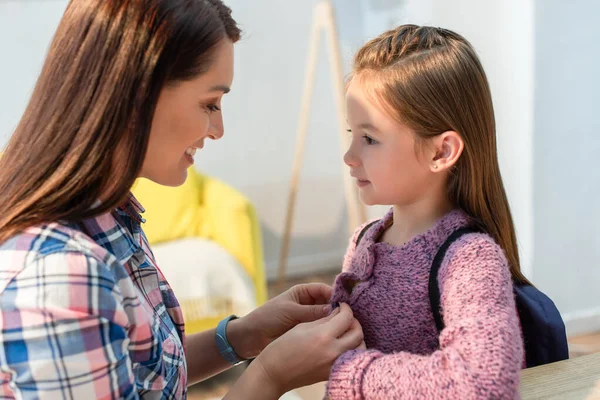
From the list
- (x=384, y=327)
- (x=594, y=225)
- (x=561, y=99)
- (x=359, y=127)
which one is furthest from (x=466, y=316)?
(x=594, y=225)

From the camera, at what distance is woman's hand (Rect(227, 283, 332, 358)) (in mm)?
1112

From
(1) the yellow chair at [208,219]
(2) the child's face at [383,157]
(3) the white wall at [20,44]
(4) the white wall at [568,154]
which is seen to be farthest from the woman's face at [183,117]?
(3) the white wall at [20,44]

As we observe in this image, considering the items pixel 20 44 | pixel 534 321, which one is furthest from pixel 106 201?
pixel 20 44

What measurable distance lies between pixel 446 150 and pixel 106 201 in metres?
0.52

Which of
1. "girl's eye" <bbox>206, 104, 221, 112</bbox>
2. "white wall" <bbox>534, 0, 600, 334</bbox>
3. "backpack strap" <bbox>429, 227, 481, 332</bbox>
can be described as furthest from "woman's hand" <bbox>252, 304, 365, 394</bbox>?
"white wall" <bbox>534, 0, 600, 334</bbox>

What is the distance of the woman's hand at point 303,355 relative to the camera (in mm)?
906

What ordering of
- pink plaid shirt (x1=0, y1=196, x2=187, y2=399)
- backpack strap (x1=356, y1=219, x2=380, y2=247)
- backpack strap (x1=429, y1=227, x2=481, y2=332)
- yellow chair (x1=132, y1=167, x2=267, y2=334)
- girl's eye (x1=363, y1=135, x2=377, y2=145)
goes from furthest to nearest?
yellow chair (x1=132, y1=167, x2=267, y2=334) → backpack strap (x1=356, y1=219, x2=380, y2=247) → girl's eye (x1=363, y1=135, x2=377, y2=145) → backpack strap (x1=429, y1=227, x2=481, y2=332) → pink plaid shirt (x1=0, y1=196, x2=187, y2=399)

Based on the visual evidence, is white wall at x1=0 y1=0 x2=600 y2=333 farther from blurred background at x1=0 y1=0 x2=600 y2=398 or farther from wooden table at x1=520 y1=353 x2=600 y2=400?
wooden table at x1=520 y1=353 x2=600 y2=400

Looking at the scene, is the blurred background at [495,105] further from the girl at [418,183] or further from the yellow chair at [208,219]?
the girl at [418,183]

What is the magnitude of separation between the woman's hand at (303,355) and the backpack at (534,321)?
14 centimetres

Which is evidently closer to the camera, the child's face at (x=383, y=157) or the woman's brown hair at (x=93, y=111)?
the woman's brown hair at (x=93, y=111)

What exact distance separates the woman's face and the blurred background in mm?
1054

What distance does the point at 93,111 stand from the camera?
2.54 ft

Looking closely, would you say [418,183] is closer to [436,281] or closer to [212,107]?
[436,281]
